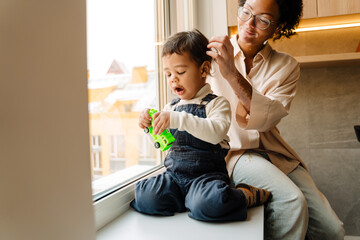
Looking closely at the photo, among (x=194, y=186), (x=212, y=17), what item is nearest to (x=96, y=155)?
(x=194, y=186)

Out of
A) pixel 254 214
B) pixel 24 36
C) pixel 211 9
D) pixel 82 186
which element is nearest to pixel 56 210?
pixel 82 186

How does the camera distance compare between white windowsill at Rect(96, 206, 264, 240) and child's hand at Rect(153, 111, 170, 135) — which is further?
child's hand at Rect(153, 111, 170, 135)

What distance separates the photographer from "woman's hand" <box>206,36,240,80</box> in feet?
3.27

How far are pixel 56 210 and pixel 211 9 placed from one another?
1752 millimetres

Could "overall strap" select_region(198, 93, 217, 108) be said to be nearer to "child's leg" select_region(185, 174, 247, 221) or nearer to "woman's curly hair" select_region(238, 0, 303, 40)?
"child's leg" select_region(185, 174, 247, 221)

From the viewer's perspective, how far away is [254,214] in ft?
2.91

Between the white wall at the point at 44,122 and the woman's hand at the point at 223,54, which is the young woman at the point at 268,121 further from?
the white wall at the point at 44,122

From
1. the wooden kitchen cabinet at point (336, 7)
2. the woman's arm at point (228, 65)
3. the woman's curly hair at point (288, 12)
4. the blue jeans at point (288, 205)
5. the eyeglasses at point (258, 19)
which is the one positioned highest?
the wooden kitchen cabinet at point (336, 7)

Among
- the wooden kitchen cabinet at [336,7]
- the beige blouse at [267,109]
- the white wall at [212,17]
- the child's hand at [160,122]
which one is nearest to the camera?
the child's hand at [160,122]

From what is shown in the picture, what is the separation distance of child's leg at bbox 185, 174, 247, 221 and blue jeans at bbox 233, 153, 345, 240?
0.69 feet

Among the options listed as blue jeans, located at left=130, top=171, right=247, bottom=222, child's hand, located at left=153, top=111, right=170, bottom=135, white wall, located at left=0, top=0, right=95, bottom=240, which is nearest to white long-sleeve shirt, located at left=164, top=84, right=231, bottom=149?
child's hand, located at left=153, top=111, right=170, bottom=135

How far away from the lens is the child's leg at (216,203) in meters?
0.81

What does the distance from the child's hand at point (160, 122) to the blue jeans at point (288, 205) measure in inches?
16.8

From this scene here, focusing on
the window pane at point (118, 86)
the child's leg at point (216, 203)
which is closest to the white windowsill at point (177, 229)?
the child's leg at point (216, 203)
